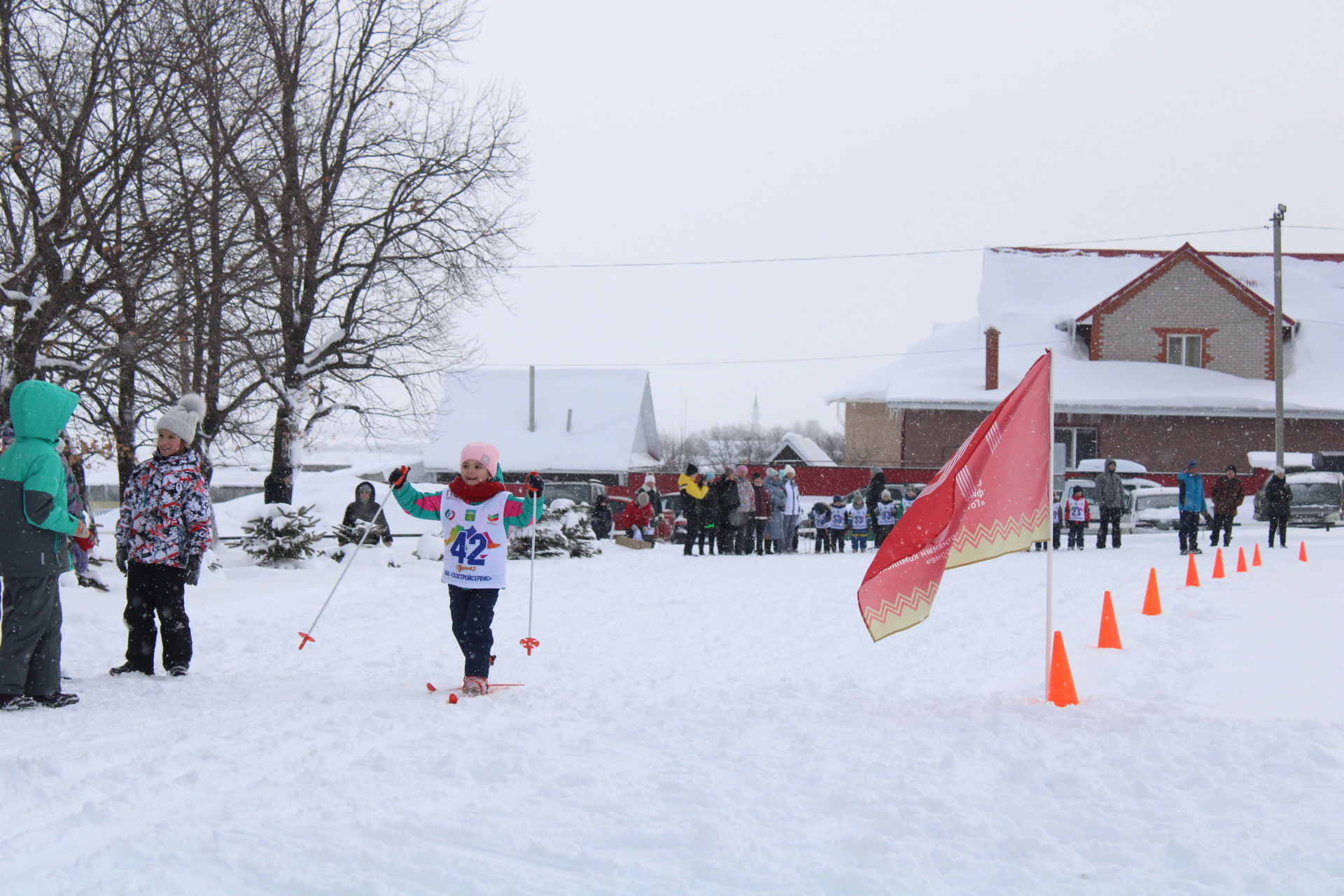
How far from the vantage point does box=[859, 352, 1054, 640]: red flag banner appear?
268 inches

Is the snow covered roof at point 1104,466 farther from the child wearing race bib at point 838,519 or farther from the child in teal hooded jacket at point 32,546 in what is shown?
the child in teal hooded jacket at point 32,546

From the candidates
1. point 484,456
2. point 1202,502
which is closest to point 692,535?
point 1202,502

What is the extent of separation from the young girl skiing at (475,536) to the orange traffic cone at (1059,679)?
10.9ft

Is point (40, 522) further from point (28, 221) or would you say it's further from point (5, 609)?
point (28, 221)

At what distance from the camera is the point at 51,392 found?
22.8ft

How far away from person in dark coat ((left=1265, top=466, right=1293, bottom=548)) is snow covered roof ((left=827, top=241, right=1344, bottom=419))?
14458 mm

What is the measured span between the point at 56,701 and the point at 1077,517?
20264 millimetres

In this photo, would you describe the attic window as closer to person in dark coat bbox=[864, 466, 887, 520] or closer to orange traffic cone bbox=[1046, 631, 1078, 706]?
person in dark coat bbox=[864, 466, 887, 520]

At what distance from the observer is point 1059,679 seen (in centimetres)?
706

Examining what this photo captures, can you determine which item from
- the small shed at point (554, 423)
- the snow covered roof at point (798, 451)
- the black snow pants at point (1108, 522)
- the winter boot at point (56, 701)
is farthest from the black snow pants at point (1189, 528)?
the snow covered roof at point (798, 451)

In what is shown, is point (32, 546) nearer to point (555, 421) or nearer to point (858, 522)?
point (858, 522)

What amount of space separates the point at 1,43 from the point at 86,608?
18.3ft

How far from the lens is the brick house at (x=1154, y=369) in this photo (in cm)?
3853

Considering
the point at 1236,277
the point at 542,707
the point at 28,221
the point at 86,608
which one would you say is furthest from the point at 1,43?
the point at 1236,277
